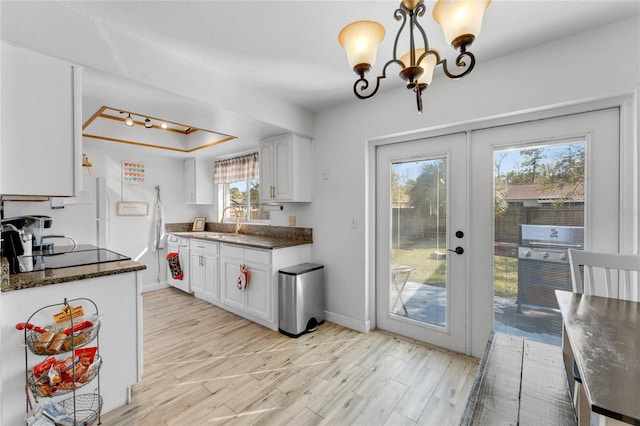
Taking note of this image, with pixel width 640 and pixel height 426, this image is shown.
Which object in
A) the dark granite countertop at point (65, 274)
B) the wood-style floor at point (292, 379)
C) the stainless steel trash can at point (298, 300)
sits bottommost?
the wood-style floor at point (292, 379)

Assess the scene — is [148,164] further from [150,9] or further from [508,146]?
[508,146]

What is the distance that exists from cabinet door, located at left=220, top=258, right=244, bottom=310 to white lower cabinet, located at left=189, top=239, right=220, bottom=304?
162mm

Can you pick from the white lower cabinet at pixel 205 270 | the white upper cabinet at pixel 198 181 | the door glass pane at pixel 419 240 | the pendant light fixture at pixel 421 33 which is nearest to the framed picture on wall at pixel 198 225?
the white upper cabinet at pixel 198 181

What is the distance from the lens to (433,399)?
1.90m

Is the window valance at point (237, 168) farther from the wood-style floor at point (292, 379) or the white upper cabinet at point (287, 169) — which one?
the wood-style floor at point (292, 379)

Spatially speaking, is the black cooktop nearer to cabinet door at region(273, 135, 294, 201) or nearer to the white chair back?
cabinet door at region(273, 135, 294, 201)

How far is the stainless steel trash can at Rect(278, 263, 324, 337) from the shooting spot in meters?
2.85

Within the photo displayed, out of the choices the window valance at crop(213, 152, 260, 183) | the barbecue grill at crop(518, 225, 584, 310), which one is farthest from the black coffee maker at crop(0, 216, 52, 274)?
the barbecue grill at crop(518, 225, 584, 310)

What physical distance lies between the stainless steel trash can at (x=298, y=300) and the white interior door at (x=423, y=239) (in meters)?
0.70

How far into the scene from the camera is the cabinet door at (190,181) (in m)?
4.73

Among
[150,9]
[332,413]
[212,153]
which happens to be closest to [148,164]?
[212,153]

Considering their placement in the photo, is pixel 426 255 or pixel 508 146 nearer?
pixel 508 146

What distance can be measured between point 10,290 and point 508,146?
335 centimetres

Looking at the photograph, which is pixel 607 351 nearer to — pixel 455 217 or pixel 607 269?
pixel 607 269
